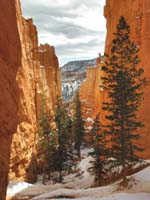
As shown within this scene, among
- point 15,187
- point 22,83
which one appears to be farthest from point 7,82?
point 22,83

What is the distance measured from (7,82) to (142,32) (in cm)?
2298

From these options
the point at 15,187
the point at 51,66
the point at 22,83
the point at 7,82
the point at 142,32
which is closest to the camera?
the point at 7,82

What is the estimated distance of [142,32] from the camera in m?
37.1

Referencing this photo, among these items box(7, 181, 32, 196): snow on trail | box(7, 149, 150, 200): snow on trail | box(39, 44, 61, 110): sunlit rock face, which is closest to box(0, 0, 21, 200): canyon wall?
box(7, 149, 150, 200): snow on trail

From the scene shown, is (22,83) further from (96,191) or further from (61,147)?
(96,191)

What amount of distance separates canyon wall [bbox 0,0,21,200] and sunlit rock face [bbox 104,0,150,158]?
17.9 metres

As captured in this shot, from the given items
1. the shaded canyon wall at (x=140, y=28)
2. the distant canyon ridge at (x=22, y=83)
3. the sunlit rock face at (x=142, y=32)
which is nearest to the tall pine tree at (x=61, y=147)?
the distant canyon ridge at (x=22, y=83)

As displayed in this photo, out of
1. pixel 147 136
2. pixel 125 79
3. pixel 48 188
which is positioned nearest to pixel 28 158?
pixel 48 188

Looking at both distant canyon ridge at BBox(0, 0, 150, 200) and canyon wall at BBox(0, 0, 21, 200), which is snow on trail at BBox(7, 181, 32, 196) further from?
canyon wall at BBox(0, 0, 21, 200)

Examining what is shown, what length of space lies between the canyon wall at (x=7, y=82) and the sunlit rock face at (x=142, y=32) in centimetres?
1795

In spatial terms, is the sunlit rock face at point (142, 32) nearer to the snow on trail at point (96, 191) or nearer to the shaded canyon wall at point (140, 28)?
the shaded canyon wall at point (140, 28)

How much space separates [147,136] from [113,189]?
10912 millimetres

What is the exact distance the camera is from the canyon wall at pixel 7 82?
18.0m

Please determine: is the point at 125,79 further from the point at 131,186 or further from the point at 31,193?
the point at 31,193
